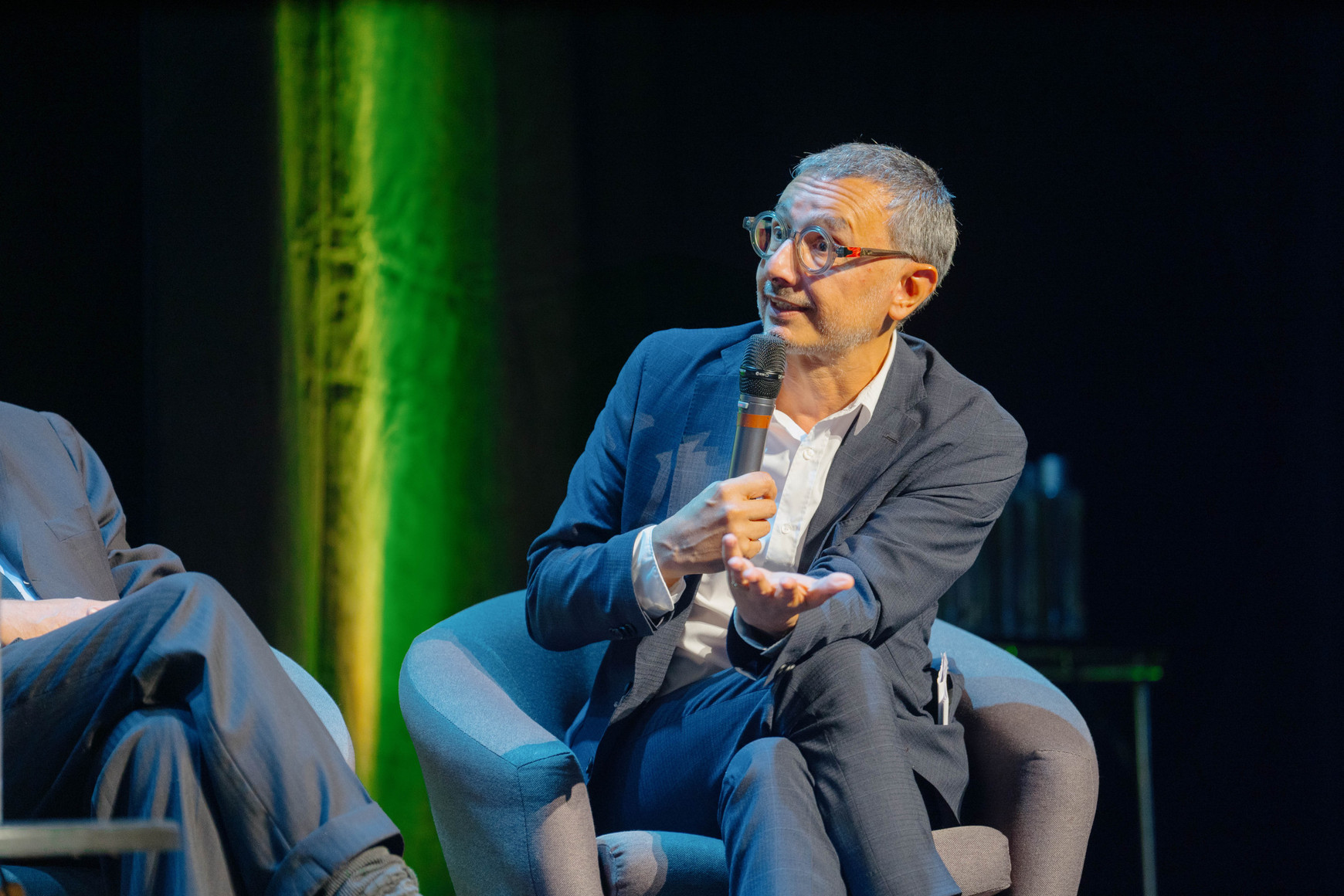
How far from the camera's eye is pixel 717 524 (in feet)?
5.03

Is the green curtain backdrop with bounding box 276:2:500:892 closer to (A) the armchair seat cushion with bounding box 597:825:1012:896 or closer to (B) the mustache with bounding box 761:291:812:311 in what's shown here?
(B) the mustache with bounding box 761:291:812:311

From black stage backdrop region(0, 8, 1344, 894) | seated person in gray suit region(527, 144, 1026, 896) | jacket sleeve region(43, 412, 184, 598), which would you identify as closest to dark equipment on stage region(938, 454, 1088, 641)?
black stage backdrop region(0, 8, 1344, 894)

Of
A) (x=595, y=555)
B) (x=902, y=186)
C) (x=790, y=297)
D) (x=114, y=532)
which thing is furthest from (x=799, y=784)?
(x=114, y=532)

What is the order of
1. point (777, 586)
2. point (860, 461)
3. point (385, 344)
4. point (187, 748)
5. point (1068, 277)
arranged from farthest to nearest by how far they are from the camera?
point (1068, 277)
point (385, 344)
point (860, 461)
point (777, 586)
point (187, 748)

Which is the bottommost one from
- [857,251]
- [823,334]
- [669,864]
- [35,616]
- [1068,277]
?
[669,864]

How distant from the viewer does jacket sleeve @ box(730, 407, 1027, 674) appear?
161 centimetres

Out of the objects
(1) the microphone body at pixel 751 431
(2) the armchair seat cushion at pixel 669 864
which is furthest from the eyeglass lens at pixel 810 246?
(2) the armchair seat cushion at pixel 669 864

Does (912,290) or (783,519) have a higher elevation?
(912,290)

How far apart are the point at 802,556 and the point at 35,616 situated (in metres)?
0.99

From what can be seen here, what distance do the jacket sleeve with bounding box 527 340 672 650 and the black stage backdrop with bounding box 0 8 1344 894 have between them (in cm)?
127

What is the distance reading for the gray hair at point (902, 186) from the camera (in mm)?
1849

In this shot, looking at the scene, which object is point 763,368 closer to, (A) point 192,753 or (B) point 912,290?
(B) point 912,290

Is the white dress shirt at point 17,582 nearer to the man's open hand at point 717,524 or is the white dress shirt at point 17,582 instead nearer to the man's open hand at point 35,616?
the man's open hand at point 35,616

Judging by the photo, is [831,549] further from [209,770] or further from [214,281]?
[214,281]
